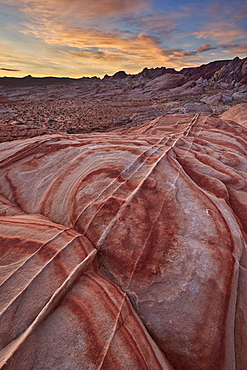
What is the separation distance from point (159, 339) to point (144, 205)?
6.37ft

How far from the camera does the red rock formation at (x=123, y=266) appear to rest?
86.4 inches

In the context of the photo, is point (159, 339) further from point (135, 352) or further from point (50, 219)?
point (50, 219)

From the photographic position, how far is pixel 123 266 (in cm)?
303

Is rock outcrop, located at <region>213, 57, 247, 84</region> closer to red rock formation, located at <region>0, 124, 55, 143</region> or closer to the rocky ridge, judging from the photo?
the rocky ridge

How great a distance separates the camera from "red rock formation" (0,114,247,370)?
7.20 feet

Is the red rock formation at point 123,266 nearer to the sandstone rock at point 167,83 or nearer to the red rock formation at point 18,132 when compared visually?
Result: the red rock formation at point 18,132

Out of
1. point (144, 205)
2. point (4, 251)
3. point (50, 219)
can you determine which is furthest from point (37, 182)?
point (144, 205)

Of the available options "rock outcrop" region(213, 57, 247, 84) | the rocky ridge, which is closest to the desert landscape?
the rocky ridge

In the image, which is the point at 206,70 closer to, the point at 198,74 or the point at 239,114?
the point at 198,74

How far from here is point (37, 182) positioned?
4758 mm

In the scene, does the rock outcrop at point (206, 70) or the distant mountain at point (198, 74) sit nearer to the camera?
the distant mountain at point (198, 74)

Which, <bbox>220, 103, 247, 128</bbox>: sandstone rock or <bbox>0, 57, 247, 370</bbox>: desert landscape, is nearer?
<bbox>0, 57, 247, 370</bbox>: desert landscape

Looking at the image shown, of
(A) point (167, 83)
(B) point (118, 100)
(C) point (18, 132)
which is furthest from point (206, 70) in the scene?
(C) point (18, 132)

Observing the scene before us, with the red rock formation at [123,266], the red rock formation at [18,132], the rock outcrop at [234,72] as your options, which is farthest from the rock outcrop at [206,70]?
the red rock formation at [123,266]
